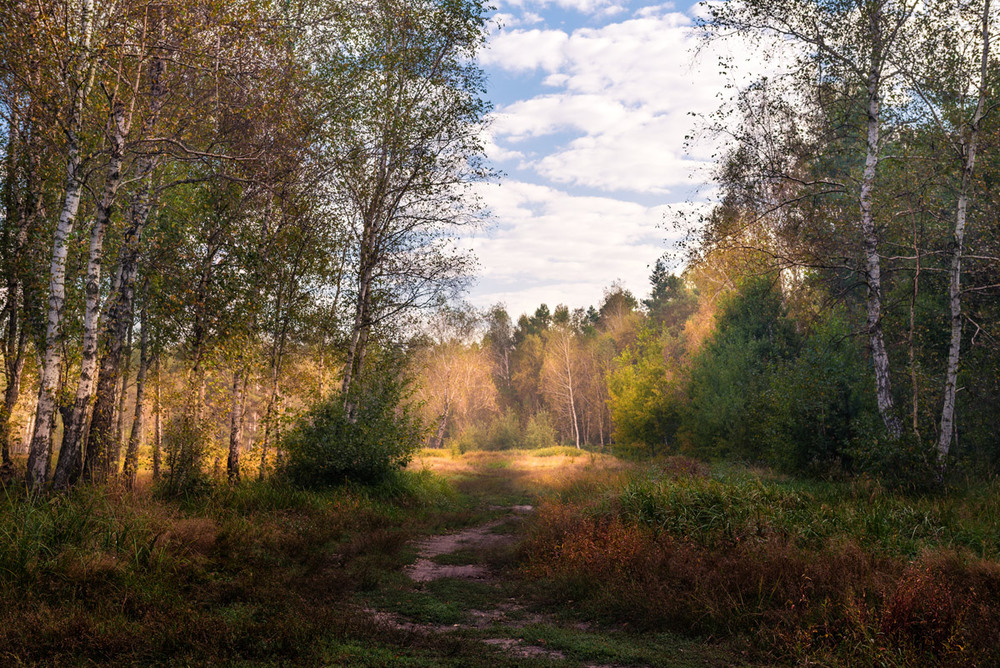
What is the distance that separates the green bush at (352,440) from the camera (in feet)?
43.4

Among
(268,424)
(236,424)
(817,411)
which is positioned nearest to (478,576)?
(268,424)

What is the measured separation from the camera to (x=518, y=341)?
78000 millimetres

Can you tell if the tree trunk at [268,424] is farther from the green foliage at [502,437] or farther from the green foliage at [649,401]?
the green foliage at [502,437]

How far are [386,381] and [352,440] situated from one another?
A: 2756mm

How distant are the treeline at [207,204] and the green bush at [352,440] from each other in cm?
42

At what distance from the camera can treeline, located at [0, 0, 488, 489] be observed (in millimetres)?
8461

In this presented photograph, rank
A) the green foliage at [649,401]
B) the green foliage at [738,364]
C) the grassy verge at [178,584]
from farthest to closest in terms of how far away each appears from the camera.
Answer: the green foliage at [649,401]
the green foliage at [738,364]
the grassy verge at [178,584]

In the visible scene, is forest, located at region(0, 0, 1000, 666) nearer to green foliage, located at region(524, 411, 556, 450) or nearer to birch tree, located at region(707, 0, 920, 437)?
birch tree, located at region(707, 0, 920, 437)

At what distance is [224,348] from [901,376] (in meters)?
19.3

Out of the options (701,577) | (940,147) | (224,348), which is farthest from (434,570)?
(940,147)

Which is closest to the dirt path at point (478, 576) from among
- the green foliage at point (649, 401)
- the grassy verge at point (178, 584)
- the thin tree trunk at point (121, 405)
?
the grassy verge at point (178, 584)

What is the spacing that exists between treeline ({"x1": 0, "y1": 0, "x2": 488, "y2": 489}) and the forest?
0.32ft

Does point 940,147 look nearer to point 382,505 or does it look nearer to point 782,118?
point 782,118

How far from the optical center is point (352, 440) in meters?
13.5
